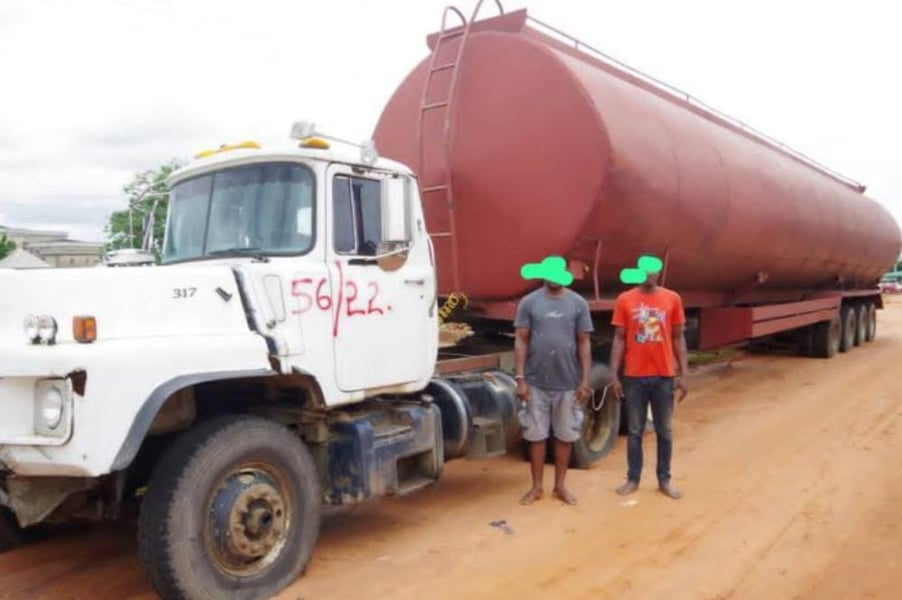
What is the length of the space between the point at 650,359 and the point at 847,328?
12754 mm

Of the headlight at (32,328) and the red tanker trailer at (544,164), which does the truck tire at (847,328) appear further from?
the headlight at (32,328)

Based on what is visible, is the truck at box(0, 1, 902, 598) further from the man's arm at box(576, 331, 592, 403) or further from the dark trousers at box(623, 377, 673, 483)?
the dark trousers at box(623, 377, 673, 483)

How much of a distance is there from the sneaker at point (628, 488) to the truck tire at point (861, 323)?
45.2 feet

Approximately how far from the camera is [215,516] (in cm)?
392

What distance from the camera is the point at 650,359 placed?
19.5 ft

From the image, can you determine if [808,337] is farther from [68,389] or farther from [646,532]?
[68,389]

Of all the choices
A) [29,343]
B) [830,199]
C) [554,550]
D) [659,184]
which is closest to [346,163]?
[29,343]

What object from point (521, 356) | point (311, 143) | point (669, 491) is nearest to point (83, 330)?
point (311, 143)

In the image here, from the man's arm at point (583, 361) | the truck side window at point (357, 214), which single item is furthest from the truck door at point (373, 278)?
the man's arm at point (583, 361)

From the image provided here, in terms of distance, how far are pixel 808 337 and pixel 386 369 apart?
12791 mm

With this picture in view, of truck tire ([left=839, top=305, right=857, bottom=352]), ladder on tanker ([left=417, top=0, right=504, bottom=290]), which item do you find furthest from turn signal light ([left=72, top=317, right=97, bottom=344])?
truck tire ([left=839, top=305, right=857, bottom=352])

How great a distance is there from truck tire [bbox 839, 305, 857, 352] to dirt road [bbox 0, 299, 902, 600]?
9659 millimetres

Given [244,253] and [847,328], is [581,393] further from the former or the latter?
[847,328]

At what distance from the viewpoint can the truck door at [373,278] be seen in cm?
466
